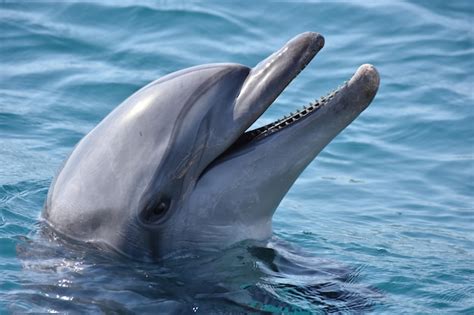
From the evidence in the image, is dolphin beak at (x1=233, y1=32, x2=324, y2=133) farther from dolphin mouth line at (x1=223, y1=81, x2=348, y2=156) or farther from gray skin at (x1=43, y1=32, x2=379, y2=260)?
dolphin mouth line at (x1=223, y1=81, x2=348, y2=156)

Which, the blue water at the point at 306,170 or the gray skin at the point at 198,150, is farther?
the blue water at the point at 306,170

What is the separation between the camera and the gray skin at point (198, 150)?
7227 mm

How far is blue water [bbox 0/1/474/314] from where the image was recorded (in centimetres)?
753

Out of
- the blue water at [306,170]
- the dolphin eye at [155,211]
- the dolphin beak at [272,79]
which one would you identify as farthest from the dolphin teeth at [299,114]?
the blue water at [306,170]

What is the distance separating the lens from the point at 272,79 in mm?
7266

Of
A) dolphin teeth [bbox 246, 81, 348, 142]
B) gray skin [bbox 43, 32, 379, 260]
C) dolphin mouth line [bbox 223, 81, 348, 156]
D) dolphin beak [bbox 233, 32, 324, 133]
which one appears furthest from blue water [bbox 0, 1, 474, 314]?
dolphin beak [bbox 233, 32, 324, 133]

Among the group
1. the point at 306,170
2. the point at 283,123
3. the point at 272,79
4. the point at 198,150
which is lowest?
the point at 306,170

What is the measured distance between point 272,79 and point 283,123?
0.36 m

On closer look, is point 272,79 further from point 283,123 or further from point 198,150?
point 198,150

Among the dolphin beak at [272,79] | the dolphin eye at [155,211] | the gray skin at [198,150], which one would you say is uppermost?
the dolphin beak at [272,79]

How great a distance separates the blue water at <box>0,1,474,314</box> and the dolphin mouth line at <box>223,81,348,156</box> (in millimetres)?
867

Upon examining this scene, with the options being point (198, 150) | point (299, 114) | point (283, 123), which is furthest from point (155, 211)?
point (299, 114)

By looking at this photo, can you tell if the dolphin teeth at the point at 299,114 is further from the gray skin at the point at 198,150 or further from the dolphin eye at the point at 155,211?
the dolphin eye at the point at 155,211

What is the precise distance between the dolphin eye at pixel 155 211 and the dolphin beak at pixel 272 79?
0.83 meters
